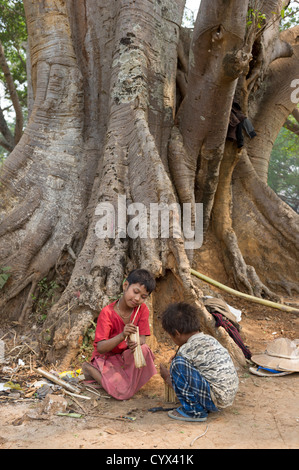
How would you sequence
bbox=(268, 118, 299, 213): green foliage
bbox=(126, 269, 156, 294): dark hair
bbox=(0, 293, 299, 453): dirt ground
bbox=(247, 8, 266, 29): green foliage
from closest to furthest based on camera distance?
bbox=(0, 293, 299, 453): dirt ground < bbox=(126, 269, 156, 294): dark hair < bbox=(247, 8, 266, 29): green foliage < bbox=(268, 118, 299, 213): green foliage

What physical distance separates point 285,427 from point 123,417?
0.99 metres

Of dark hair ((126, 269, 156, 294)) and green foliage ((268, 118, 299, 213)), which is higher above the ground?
green foliage ((268, 118, 299, 213))

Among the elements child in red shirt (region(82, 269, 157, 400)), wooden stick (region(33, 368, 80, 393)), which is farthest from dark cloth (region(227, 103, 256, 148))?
wooden stick (region(33, 368, 80, 393))

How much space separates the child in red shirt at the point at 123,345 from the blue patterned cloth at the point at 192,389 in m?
0.41

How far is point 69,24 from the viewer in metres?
5.73

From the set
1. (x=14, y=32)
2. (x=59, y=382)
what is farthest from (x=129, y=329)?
(x=14, y=32)

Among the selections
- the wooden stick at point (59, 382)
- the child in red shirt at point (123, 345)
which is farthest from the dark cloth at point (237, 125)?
the wooden stick at point (59, 382)

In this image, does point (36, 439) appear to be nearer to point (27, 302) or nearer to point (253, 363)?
point (253, 363)

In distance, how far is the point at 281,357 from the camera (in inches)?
136

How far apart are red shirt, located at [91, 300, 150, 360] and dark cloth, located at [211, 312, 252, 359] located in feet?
3.16

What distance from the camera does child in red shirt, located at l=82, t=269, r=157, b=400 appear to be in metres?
2.96

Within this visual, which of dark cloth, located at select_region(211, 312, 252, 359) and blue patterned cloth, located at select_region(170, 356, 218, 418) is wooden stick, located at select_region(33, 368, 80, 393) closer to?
blue patterned cloth, located at select_region(170, 356, 218, 418)

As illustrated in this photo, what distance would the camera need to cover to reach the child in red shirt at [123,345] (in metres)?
2.96
